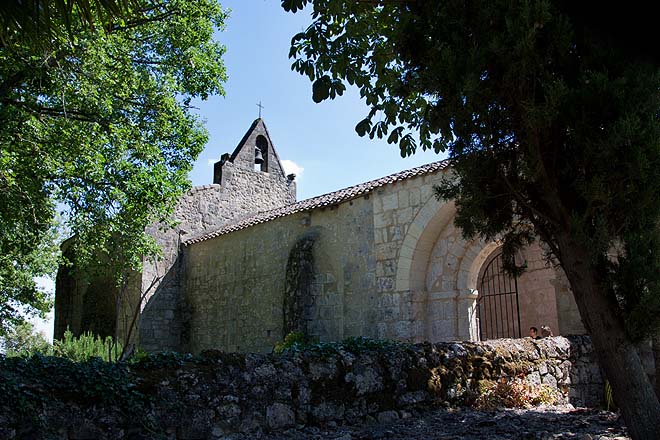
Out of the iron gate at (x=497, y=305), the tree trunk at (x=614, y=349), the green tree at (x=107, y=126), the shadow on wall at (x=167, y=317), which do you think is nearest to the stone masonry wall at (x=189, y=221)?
the shadow on wall at (x=167, y=317)

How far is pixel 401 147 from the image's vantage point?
19.5ft

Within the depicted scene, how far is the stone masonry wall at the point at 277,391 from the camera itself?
2924 mm

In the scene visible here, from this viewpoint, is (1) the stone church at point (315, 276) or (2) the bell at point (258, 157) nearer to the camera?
(1) the stone church at point (315, 276)

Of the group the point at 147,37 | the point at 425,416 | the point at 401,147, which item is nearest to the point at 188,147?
the point at 147,37

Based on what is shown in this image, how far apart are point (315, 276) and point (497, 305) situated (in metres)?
5.78

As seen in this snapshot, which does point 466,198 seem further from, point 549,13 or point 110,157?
point 110,157

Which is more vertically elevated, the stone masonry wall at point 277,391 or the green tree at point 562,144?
the green tree at point 562,144

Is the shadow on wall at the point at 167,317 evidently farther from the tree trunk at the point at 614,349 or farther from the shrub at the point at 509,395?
the tree trunk at the point at 614,349

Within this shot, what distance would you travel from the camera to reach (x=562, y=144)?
4.15 m

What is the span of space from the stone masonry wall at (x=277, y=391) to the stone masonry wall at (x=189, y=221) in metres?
12.4

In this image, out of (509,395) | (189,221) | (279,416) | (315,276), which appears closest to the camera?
(279,416)

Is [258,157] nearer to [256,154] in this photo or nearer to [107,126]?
[256,154]

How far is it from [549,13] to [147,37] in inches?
302

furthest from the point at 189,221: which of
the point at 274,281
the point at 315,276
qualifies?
the point at 315,276
